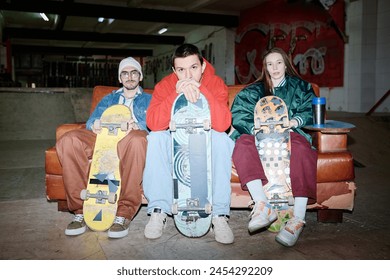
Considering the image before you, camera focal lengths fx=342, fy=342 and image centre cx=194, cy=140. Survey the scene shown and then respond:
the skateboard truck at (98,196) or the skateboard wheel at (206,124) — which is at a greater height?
the skateboard wheel at (206,124)

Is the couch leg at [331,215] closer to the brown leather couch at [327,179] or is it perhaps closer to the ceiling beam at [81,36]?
the brown leather couch at [327,179]

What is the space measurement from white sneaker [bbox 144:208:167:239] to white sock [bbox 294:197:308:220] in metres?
0.79

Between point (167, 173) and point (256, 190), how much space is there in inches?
21.5

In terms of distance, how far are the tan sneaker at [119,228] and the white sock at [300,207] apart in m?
1.01

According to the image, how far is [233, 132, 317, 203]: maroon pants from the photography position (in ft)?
6.61

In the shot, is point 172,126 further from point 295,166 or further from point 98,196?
point 295,166

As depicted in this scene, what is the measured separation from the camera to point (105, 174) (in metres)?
2.17

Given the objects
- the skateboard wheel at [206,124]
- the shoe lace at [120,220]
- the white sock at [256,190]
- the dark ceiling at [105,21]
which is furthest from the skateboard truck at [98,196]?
the dark ceiling at [105,21]

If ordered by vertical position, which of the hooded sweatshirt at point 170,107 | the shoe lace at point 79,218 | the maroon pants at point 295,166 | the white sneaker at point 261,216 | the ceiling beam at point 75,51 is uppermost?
the ceiling beam at point 75,51

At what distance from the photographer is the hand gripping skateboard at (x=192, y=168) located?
1.99 m

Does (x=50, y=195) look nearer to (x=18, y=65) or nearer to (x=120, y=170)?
(x=120, y=170)

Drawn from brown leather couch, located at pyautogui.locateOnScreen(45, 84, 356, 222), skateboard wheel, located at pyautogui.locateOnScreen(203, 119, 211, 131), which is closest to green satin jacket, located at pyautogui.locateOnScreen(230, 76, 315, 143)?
brown leather couch, located at pyautogui.locateOnScreen(45, 84, 356, 222)

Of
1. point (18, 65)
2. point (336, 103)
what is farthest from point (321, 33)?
point (18, 65)

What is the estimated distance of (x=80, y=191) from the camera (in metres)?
2.18
